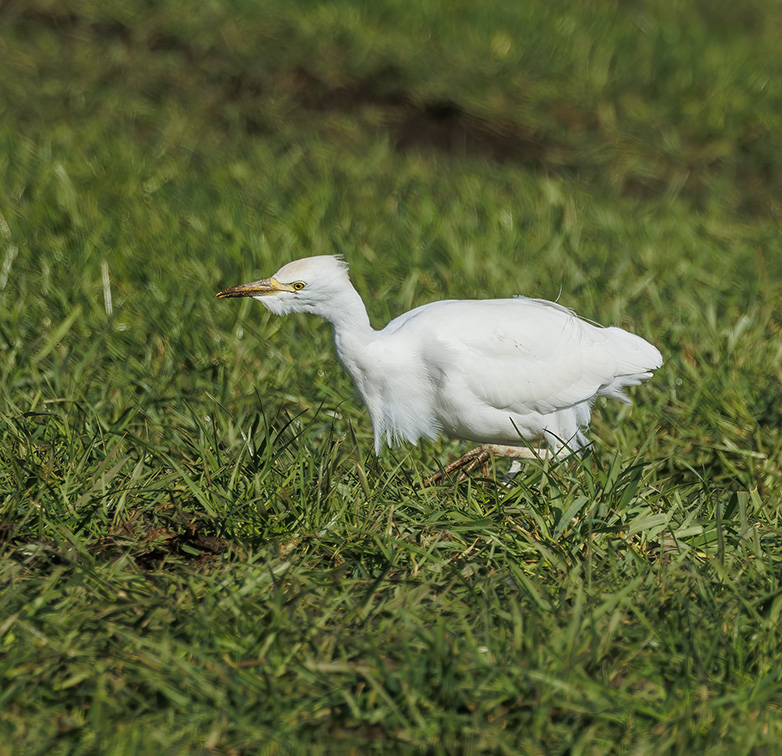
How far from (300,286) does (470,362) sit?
612 mm

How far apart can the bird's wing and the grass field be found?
289 millimetres

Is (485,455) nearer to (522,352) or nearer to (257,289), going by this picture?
(522,352)

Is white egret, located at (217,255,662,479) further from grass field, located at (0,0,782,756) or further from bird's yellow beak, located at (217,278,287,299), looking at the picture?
grass field, located at (0,0,782,756)

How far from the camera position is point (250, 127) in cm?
707

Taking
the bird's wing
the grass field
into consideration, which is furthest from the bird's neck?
the grass field

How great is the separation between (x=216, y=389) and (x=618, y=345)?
57.5 inches

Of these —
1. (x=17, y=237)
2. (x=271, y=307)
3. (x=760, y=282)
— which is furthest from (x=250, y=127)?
(x=271, y=307)

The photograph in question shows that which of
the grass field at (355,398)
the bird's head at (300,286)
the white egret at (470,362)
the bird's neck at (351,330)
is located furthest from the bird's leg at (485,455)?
the bird's head at (300,286)

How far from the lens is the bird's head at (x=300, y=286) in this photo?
3.10m

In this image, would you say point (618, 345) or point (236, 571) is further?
point (618, 345)

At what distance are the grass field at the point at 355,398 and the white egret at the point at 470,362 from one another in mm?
171

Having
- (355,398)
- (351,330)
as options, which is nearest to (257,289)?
(351,330)

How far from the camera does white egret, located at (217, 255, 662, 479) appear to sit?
3.17 metres

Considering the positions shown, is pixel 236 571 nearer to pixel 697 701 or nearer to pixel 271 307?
pixel 271 307
